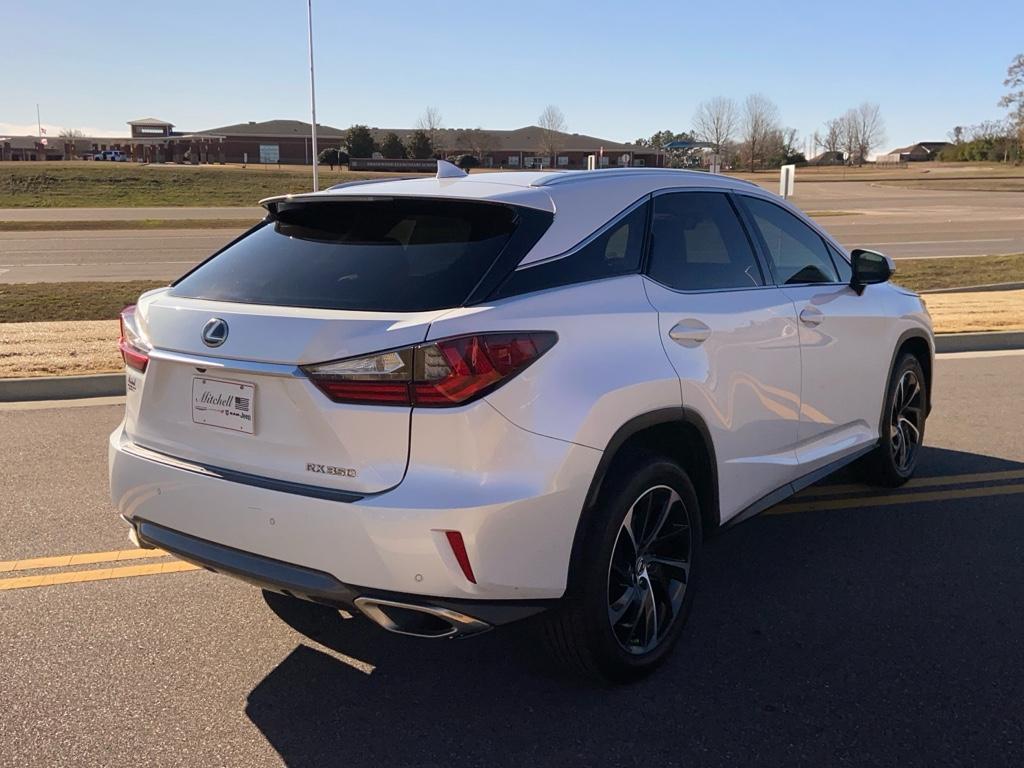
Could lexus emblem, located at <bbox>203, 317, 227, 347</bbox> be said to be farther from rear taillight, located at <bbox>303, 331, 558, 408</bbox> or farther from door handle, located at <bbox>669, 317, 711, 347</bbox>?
door handle, located at <bbox>669, 317, 711, 347</bbox>

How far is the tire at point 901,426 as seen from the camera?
542 cm

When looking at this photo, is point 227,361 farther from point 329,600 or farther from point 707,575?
point 707,575

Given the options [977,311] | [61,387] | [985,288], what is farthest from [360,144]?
[61,387]

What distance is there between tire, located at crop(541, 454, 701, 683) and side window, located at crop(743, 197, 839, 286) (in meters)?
1.44

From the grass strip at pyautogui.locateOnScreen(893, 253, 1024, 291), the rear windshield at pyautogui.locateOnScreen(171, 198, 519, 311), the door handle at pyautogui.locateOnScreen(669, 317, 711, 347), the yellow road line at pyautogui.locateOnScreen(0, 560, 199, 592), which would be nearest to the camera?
the rear windshield at pyautogui.locateOnScreen(171, 198, 519, 311)

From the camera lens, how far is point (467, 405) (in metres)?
2.76

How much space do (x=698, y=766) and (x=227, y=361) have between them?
198cm

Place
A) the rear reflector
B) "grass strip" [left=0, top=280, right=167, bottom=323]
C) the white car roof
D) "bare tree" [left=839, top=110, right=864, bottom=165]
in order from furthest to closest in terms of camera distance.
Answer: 1. "bare tree" [left=839, top=110, right=864, bottom=165]
2. "grass strip" [left=0, top=280, right=167, bottom=323]
3. the white car roof
4. the rear reflector

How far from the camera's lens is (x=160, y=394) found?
3.27 meters

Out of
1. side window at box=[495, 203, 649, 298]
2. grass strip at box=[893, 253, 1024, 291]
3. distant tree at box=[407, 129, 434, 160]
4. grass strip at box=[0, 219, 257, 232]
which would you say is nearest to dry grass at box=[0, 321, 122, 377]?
side window at box=[495, 203, 649, 298]

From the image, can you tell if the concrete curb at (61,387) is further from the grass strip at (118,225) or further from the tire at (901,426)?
the grass strip at (118,225)

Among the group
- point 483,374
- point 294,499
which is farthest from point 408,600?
point 483,374

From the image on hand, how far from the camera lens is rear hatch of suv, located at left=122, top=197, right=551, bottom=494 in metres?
2.83

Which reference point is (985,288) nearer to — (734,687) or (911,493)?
(911,493)
